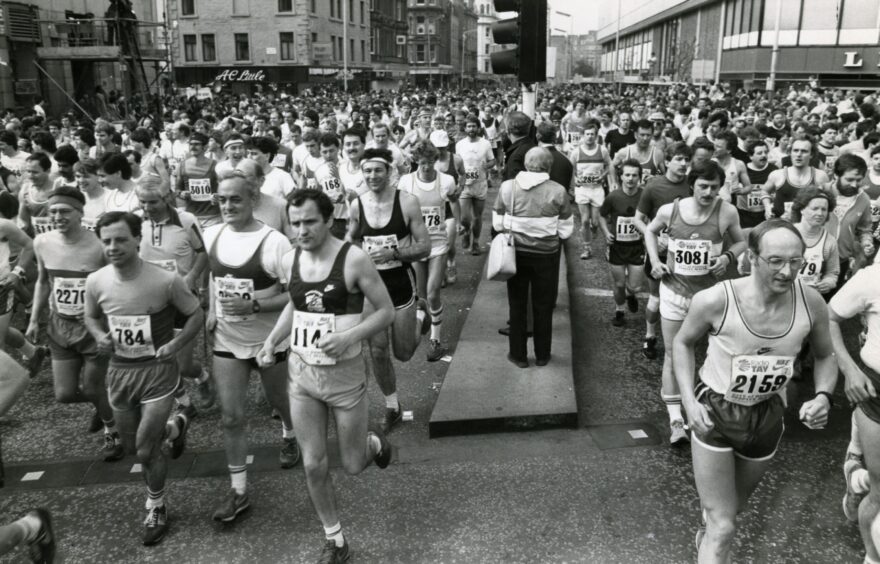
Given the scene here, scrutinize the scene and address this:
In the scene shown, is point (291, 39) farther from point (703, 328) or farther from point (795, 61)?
point (703, 328)

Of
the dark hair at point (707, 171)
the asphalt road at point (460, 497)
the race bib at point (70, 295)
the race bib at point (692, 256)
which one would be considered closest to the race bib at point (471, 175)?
the asphalt road at point (460, 497)

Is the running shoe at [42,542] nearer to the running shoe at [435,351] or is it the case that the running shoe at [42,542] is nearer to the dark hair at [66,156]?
the running shoe at [435,351]

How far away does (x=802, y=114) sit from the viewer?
17094 millimetres

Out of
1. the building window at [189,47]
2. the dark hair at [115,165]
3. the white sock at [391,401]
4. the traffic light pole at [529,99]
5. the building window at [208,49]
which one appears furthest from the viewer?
the building window at [189,47]

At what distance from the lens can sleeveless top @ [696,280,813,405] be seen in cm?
356

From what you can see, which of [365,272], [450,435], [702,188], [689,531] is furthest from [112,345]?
[702,188]

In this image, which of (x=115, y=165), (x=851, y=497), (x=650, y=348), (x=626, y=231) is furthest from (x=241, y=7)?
(x=851, y=497)

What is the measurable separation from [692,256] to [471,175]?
6.52 meters

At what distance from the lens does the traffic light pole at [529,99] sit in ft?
26.7

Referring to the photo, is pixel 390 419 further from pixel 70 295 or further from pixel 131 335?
Answer: pixel 70 295

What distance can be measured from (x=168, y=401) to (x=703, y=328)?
3.01m

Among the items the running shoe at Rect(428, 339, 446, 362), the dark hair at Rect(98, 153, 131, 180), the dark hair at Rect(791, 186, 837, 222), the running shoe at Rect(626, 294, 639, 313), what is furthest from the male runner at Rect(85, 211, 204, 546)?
the running shoe at Rect(626, 294, 639, 313)

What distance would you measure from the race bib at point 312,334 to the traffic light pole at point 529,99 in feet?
15.6

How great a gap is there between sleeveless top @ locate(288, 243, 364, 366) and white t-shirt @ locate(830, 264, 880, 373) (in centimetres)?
253
